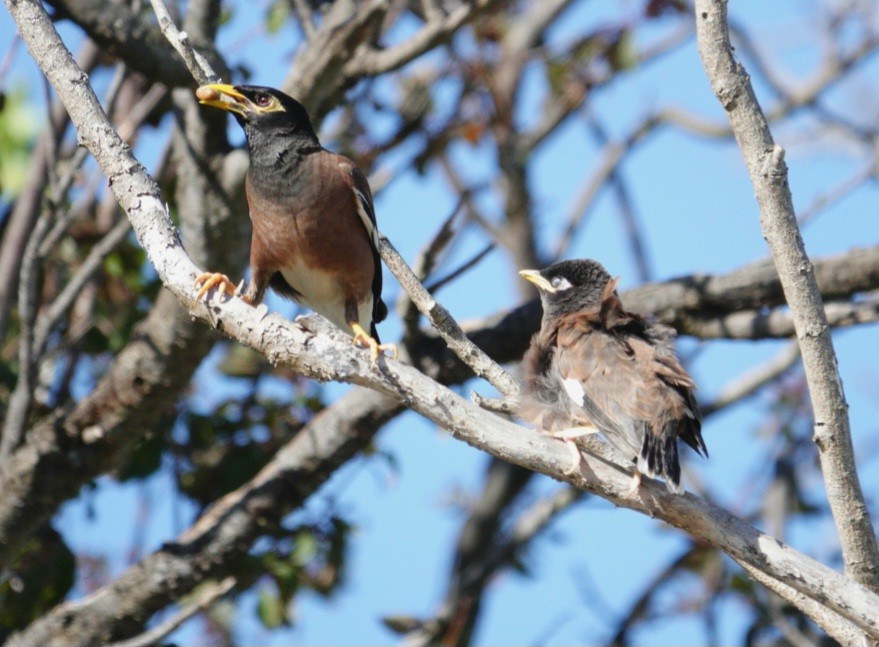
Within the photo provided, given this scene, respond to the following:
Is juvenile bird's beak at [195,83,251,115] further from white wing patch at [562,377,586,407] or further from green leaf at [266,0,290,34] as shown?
white wing patch at [562,377,586,407]

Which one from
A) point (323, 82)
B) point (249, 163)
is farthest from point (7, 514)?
point (323, 82)

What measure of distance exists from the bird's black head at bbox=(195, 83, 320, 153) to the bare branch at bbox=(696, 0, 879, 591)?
100 inches

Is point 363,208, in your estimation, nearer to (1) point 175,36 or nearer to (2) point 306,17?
(2) point 306,17

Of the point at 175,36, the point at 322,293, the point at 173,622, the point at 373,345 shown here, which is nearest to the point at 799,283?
the point at 373,345

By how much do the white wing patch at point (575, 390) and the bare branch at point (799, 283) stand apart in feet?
3.00

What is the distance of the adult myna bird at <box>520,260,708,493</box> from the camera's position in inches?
152

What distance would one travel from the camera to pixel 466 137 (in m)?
8.04

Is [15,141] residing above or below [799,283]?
above

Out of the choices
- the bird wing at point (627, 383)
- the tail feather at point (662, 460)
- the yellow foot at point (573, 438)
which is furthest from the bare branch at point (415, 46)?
the tail feather at point (662, 460)

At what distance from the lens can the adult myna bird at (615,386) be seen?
3.85 meters

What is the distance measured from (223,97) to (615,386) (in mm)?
2232

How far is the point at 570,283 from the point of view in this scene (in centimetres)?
498

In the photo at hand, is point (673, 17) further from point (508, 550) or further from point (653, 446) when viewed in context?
point (653, 446)

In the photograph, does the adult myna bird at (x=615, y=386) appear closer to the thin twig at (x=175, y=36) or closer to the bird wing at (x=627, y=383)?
the bird wing at (x=627, y=383)
